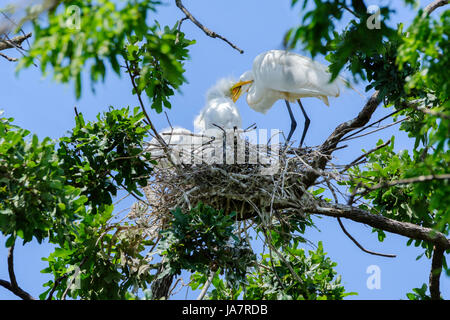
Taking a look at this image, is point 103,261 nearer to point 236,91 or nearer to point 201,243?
point 201,243

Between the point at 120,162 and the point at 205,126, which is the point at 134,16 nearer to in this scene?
the point at 120,162

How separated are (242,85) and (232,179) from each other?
209 cm

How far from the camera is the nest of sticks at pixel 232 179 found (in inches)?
148

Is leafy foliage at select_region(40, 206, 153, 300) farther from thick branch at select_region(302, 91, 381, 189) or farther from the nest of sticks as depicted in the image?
thick branch at select_region(302, 91, 381, 189)

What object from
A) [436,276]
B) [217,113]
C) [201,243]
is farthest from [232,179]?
[436,276]

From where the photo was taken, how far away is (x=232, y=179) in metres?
3.68

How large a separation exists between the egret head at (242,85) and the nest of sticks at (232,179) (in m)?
1.42

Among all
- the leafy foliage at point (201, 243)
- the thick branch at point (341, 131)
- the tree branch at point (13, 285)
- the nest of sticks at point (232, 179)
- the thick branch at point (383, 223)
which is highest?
the thick branch at point (341, 131)

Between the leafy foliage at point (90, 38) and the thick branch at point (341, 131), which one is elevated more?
the thick branch at point (341, 131)

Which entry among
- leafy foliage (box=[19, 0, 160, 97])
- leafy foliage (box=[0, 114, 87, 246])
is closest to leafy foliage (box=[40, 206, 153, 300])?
leafy foliage (box=[0, 114, 87, 246])

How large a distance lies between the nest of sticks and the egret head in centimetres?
142

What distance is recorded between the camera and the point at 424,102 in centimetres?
393

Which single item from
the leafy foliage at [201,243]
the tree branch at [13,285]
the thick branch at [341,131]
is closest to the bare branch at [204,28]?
the thick branch at [341,131]

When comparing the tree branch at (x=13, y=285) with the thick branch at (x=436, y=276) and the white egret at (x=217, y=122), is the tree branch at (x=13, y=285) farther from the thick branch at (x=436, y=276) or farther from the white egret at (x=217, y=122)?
the thick branch at (x=436, y=276)
